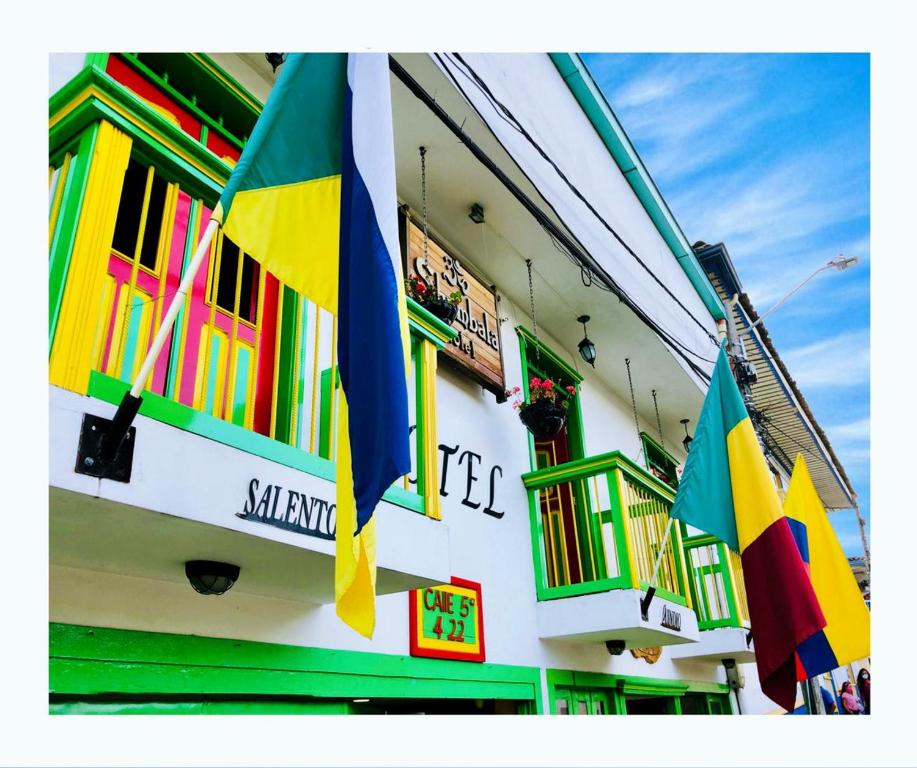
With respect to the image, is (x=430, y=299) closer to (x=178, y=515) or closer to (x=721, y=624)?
(x=178, y=515)

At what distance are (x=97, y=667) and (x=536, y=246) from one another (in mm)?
4875

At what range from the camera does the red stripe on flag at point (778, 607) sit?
406 centimetres

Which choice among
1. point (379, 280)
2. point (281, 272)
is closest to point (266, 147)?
point (281, 272)

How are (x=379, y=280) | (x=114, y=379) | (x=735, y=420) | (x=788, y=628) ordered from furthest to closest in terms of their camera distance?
(x=735, y=420), (x=788, y=628), (x=379, y=280), (x=114, y=379)

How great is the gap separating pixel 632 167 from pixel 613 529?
18.4ft

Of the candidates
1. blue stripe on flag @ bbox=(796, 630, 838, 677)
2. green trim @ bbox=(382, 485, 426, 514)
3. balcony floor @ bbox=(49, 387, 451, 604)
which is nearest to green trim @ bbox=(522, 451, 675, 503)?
blue stripe on flag @ bbox=(796, 630, 838, 677)

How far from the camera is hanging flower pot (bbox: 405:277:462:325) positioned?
5.06m

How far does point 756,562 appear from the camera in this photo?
169 inches

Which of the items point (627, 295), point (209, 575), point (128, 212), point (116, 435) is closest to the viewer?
point (116, 435)

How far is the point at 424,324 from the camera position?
12.5ft

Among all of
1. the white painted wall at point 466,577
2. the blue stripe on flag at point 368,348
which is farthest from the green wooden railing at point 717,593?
the blue stripe on flag at point 368,348

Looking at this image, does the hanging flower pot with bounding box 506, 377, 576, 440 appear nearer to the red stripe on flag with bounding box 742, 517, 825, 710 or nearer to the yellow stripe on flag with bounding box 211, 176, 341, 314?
the red stripe on flag with bounding box 742, 517, 825, 710

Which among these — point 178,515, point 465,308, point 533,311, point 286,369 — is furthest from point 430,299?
point 178,515
